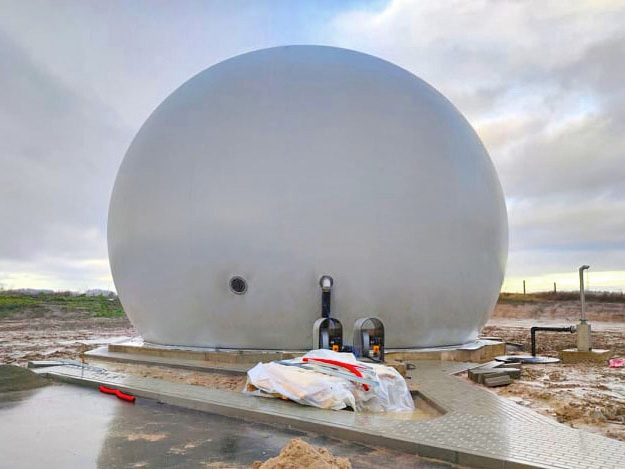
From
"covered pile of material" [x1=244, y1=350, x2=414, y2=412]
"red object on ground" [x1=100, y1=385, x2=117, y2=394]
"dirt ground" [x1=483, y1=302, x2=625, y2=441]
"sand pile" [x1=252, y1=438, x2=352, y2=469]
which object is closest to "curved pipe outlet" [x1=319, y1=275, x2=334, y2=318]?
"covered pile of material" [x1=244, y1=350, x2=414, y2=412]

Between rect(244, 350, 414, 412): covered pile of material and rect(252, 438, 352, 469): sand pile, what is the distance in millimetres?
2514

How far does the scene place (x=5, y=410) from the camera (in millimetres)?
7309

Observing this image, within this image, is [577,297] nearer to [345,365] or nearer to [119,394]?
[345,365]

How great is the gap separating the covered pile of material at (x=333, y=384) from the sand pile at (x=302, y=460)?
8.25 ft

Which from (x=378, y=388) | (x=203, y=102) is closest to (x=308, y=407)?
(x=378, y=388)

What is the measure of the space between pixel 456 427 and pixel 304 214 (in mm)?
5447

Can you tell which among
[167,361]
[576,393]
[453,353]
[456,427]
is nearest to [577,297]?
[453,353]

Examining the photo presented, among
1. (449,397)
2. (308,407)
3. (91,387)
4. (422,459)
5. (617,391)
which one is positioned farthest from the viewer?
(91,387)

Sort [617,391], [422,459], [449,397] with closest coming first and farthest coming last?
[422,459]
[449,397]
[617,391]

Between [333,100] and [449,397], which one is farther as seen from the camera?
[333,100]

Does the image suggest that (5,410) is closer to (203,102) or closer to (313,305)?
(313,305)

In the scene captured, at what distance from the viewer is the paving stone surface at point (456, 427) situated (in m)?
4.64

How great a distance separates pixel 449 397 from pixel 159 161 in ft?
25.3

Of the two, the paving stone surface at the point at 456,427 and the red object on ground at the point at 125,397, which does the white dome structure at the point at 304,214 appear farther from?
the red object on ground at the point at 125,397
